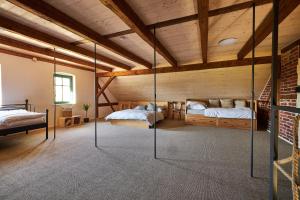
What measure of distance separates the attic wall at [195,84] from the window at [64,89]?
1.73 metres

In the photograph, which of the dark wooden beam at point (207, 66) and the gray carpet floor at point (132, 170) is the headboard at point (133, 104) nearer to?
the dark wooden beam at point (207, 66)

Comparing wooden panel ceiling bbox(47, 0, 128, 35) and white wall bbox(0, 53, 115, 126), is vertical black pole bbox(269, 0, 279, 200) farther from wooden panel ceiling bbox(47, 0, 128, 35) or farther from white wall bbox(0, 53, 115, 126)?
white wall bbox(0, 53, 115, 126)

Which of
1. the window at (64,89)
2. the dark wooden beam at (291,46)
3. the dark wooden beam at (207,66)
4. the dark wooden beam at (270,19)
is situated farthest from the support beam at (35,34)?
the dark wooden beam at (291,46)

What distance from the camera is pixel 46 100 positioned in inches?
193

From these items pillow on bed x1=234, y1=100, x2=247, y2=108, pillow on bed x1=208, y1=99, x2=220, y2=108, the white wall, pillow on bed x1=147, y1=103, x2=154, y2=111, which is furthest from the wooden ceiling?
pillow on bed x1=147, y1=103, x2=154, y2=111

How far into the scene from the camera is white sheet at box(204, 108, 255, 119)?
4.68 metres

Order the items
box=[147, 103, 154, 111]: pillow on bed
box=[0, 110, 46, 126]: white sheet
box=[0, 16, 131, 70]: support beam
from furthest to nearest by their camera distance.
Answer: box=[147, 103, 154, 111]: pillow on bed < box=[0, 110, 46, 126]: white sheet < box=[0, 16, 131, 70]: support beam

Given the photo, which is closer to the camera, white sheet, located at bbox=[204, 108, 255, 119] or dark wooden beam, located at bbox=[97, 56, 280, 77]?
dark wooden beam, located at bbox=[97, 56, 280, 77]

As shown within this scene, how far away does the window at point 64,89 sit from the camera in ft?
17.6

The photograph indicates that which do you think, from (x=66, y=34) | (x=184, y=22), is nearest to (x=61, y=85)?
(x=66, y=34)

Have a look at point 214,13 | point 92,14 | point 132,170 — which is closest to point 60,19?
point 92,14

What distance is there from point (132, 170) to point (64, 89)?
474 cm

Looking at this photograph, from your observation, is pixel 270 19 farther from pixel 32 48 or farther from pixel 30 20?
pixel 32 48

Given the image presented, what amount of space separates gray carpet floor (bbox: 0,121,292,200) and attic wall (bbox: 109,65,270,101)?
2.21 metres
